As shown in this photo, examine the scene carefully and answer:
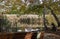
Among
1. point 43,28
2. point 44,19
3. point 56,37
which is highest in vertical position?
point 44,19

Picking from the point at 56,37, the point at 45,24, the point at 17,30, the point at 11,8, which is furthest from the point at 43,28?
the point at 11,8

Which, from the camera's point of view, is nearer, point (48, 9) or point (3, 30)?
point (3, 30)

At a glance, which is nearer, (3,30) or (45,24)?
(3,30)

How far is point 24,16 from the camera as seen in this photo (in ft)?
4.72

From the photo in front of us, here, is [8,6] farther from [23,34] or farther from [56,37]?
[56,37]

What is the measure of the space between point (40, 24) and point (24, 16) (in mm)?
224

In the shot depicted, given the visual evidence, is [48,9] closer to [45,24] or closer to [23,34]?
[45,24]

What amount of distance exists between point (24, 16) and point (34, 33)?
25 centimetres

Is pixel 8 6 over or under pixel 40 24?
over

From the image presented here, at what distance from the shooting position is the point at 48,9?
4.89 ft

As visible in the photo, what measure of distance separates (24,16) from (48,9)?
33 cm

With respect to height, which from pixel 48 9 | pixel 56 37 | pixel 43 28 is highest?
pixel 48 9

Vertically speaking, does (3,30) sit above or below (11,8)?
below

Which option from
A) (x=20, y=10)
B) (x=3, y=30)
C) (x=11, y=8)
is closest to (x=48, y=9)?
(x=20, y=10)
